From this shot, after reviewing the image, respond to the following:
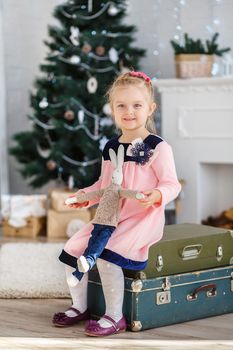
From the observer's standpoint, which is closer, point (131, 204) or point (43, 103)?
point (131, 204)

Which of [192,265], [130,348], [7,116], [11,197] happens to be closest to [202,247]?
[192,265]

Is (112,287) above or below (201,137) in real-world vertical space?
below

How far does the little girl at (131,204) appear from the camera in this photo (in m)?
2.62

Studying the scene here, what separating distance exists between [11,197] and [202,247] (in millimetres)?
2231

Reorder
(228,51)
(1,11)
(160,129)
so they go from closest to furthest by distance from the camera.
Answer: (228,51)
(160,129)
(1,11)

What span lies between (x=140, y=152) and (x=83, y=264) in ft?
1.46

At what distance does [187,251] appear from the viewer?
282cm

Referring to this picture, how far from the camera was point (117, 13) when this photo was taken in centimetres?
488

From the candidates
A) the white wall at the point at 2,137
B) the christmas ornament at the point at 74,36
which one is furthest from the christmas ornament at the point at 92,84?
the white wall at the point at 2,137

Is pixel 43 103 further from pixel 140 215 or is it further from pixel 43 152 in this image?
pixel 140 215

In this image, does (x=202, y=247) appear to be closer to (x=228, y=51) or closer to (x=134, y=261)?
(x=134, y=261)

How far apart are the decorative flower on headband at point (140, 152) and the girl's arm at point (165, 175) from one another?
0.03m

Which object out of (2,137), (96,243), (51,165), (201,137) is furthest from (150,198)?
(2,137)

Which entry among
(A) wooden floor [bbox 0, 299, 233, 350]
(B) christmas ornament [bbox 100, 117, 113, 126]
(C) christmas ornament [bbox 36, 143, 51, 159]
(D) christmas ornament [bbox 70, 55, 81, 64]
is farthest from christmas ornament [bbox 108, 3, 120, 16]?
(A) wooden floor [bbox 0, 299, 233, 350]
